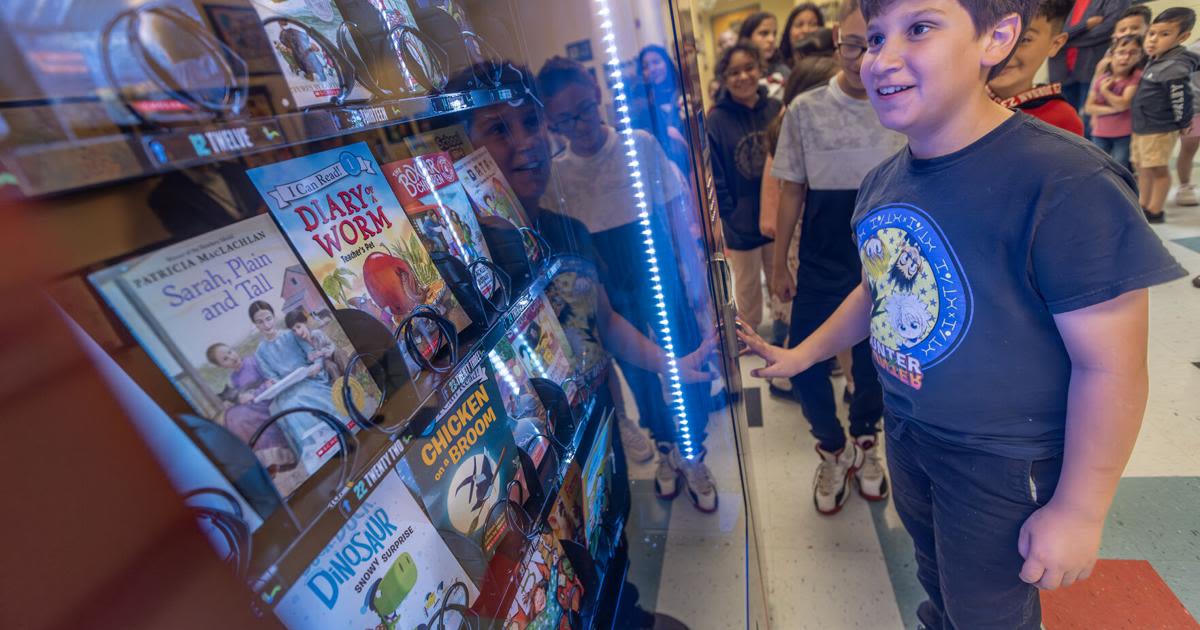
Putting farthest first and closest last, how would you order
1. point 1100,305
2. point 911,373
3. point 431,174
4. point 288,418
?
point 911,373
point 431,174
point 1100,305
point 288,418

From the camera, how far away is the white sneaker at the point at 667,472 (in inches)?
60.0

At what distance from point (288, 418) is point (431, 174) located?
21.6 inches

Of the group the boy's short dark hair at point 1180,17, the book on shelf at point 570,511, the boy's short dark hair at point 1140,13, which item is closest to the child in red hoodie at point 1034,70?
the book on shelf at point 570,511

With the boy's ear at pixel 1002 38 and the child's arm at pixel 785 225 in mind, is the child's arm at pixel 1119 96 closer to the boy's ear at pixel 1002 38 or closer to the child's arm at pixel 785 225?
the child's arm at pixel 785 225

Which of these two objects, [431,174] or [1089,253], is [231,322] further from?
[1089,253]

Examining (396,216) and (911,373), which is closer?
(396,216)

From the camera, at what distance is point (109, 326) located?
48 cm

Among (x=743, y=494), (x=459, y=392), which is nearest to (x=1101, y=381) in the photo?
(x=743, y=494)

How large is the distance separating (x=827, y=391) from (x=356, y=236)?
1.81 m

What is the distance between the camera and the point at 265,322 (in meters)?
0.62

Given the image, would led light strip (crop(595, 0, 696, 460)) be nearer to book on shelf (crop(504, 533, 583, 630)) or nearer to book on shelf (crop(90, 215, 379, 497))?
book on shelf (crop(504, 533, 583, 630))

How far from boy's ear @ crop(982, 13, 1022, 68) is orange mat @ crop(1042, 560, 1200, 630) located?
162cm

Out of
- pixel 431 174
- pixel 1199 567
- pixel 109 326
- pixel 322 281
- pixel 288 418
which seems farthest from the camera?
pixel 1199 567

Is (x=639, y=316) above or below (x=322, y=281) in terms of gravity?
below
